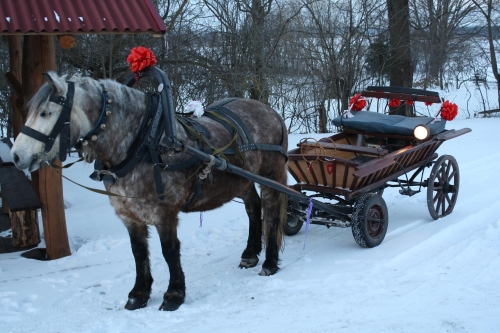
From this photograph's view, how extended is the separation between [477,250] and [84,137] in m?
3.84

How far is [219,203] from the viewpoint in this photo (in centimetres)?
474

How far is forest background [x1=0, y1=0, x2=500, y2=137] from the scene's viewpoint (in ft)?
32.5

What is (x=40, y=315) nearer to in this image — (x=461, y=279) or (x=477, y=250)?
(x=461, y=279)

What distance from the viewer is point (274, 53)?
12453mm

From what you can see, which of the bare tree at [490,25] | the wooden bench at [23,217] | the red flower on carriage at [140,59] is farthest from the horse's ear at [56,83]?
the bare tree at [490,25]

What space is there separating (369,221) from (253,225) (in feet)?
4.02

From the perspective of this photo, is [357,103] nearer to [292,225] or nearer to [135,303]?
[292,225]

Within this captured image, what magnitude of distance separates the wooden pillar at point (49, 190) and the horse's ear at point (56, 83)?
216 cm

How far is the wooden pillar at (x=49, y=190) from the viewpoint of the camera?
5441 millimetres

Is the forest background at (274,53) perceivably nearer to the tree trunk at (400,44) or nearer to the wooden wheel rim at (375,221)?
the tree trunk at (400,44)

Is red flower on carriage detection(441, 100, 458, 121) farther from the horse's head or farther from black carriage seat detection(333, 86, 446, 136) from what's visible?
the horse's head

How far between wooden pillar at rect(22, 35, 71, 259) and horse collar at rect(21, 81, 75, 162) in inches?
87.0

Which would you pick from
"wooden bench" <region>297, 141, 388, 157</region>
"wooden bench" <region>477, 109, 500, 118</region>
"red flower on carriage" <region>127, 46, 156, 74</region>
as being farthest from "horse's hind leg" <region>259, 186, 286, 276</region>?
"wooden bench" <region>477, 109, 500, 118</region>

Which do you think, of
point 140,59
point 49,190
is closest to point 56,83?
point 140,59
